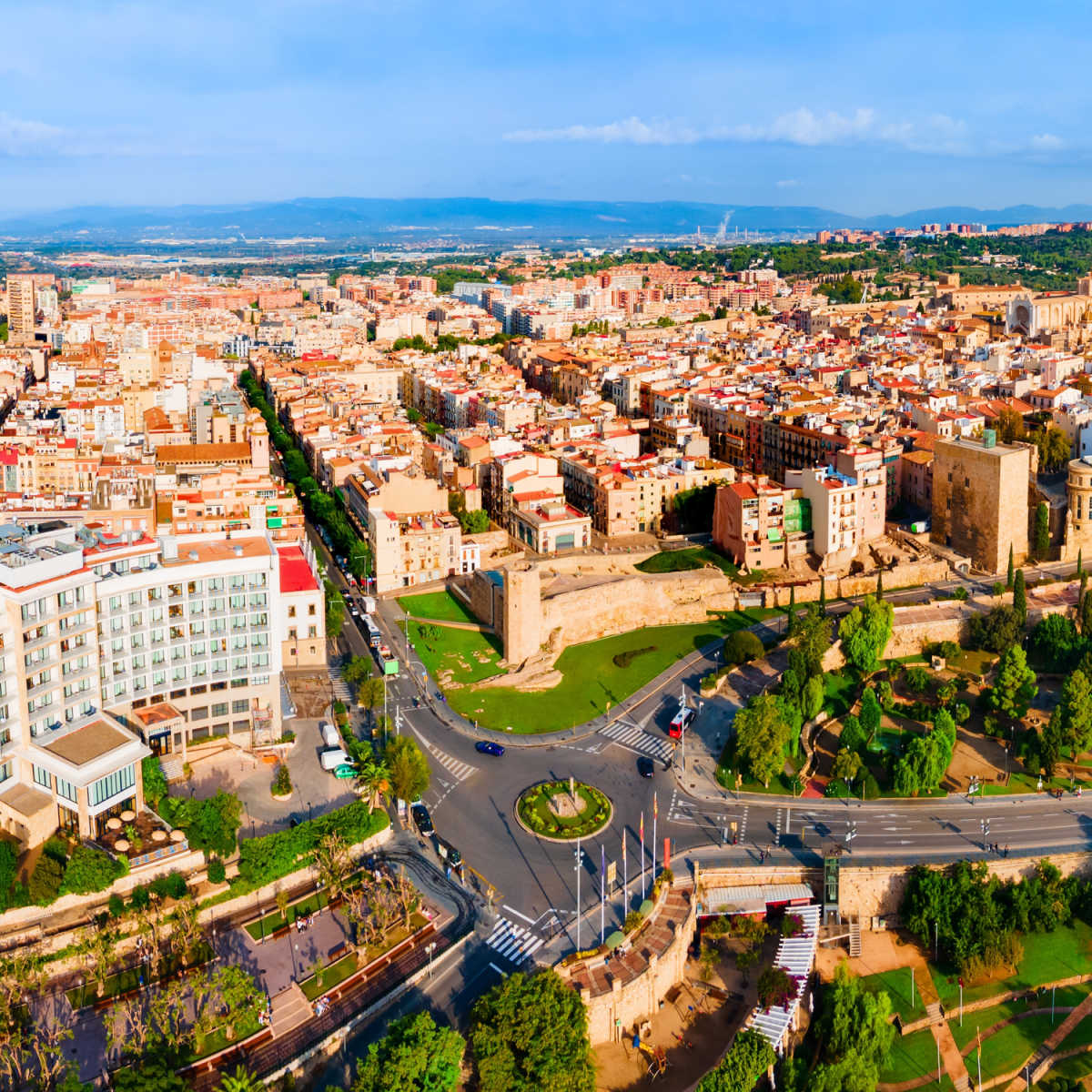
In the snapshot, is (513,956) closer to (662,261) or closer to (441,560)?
(441,560)

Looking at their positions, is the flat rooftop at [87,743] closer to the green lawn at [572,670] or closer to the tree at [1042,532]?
the green lawn at [572,670]

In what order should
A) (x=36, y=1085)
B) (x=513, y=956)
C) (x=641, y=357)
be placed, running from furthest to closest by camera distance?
(x=641, y=357), (x=513, y=956), (x=36, y=1085)

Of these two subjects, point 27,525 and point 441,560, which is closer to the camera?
point 27,525

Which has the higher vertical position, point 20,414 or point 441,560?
point 20,414

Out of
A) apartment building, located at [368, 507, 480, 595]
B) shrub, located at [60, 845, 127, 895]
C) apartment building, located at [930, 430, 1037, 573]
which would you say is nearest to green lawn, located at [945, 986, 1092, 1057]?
shrub, located at [60, 845, 127, 895]

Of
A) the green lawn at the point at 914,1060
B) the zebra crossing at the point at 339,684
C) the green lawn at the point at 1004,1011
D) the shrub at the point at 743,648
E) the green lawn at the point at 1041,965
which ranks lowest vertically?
the green lawn at the point at 914,1060

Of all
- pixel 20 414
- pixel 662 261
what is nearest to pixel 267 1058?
pixel 20 414

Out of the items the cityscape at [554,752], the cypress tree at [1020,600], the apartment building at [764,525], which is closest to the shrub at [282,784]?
the cityscape at [554,752]
